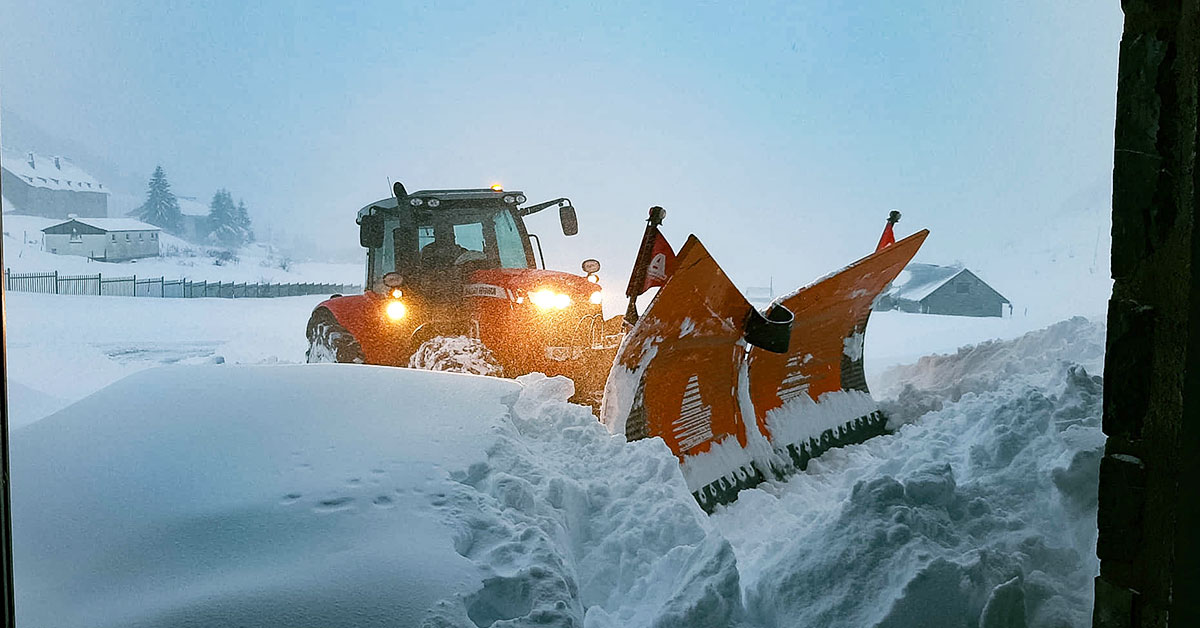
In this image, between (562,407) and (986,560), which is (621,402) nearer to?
(562,407)

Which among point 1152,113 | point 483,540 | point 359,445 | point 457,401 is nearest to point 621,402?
point 457,401

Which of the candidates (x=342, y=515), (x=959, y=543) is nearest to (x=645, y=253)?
(x=959, y=543)

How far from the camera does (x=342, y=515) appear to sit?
2131 millimetres

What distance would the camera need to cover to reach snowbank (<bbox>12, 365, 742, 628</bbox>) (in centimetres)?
184

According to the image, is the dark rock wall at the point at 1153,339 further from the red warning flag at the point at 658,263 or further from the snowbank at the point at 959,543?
the red warning flag at the point at 658,263

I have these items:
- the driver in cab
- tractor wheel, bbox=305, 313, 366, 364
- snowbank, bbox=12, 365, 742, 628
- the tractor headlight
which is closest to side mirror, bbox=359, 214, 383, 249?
the driver in cab

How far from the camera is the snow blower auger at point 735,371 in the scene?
3803 millimetres

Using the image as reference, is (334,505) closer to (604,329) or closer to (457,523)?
(457,523)

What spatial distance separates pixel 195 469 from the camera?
238 centimetres

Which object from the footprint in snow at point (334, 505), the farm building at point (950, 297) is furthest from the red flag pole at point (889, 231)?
the footprint in snow at point (334, 505)

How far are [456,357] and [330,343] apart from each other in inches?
41.1

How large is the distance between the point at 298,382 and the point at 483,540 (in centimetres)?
149

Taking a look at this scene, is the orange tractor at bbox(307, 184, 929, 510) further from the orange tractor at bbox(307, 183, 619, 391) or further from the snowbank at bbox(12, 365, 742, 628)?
the snowbank at bbox(12, 365, 742, 628)

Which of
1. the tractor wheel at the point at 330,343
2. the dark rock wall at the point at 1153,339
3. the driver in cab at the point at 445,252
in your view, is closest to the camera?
the dark rock wall at the point at 1153,339
